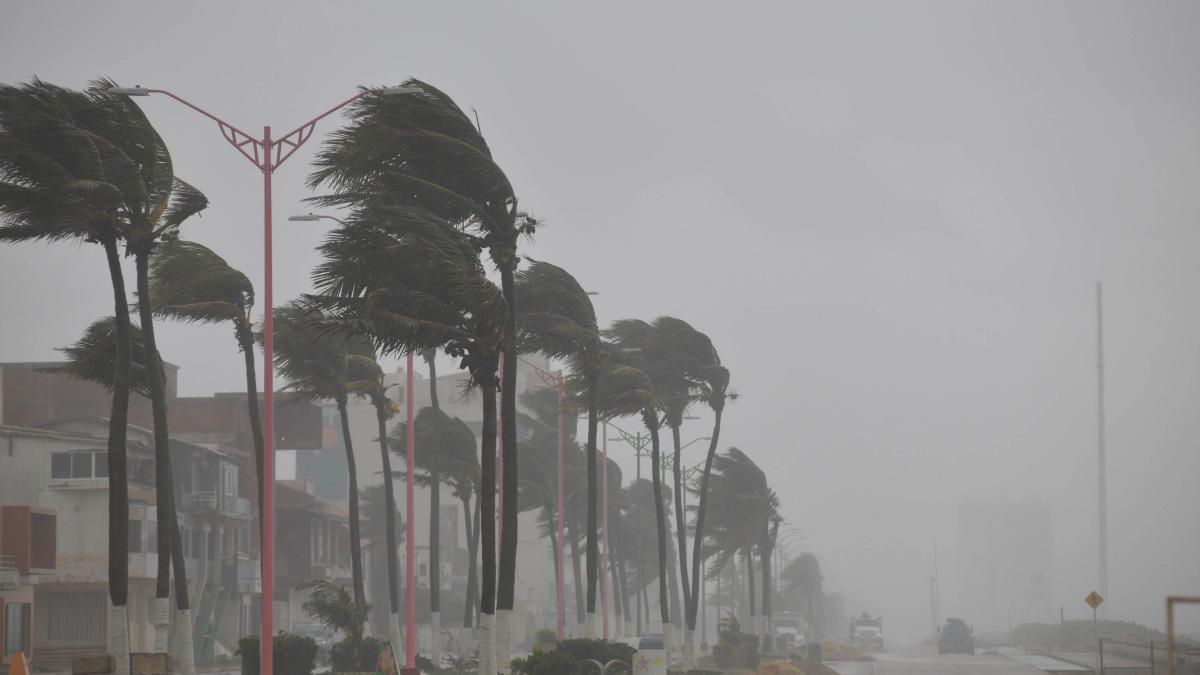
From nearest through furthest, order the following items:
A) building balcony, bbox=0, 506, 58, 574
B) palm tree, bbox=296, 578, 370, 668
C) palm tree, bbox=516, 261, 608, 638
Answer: palm tree, bbox=516, 261, 608, 638
palm tree, bbox=296, 578, 370, 668
building balcony, bbox=0, 506, 58, 574

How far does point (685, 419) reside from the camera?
72.8m

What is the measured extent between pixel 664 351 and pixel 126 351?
33.6 metres

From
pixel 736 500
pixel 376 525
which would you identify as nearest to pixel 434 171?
pixel 736 500

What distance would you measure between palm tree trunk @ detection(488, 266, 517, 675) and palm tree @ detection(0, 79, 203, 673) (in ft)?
27.8

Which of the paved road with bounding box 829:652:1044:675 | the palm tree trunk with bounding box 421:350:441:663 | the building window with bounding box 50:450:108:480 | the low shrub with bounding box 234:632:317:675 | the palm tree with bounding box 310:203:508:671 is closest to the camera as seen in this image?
the palm tree with bounding box 310:203:508:671

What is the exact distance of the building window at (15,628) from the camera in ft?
210

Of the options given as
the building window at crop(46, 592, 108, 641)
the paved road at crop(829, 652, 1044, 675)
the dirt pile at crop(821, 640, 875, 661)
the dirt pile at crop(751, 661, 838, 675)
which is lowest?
the dirt pile at crop(821, 640, 875, 661)

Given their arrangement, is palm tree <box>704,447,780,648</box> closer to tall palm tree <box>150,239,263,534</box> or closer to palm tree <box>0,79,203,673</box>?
tall palm tree <box>150,239,263,534</box>

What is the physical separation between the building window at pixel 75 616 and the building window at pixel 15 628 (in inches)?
181

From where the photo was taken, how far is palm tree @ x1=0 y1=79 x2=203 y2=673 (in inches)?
1297

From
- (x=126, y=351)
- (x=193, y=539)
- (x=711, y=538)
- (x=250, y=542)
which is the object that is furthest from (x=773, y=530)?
(x=126, y=351)

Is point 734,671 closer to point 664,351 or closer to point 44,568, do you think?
point 664,351

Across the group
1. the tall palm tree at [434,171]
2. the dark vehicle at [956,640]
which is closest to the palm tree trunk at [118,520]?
the tall palm tree at [434,171]

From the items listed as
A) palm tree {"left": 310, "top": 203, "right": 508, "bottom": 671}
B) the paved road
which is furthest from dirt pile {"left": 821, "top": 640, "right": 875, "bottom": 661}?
palm tree {"left": 310, "top": 203, "right": 508, "bottom": 671}
